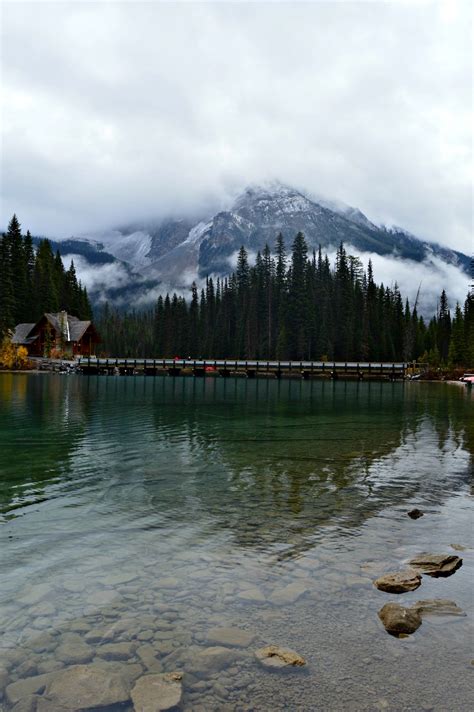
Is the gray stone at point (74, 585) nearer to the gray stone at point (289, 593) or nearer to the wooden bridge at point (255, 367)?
the gray stone at point (289, 593)

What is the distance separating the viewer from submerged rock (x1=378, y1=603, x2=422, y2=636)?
6.98 metres

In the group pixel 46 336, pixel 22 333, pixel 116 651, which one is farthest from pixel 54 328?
pixel 116 651

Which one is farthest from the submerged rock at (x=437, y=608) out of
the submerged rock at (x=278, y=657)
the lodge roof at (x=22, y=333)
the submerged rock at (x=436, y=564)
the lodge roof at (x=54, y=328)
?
the lodge roof at (x=22, y=333)

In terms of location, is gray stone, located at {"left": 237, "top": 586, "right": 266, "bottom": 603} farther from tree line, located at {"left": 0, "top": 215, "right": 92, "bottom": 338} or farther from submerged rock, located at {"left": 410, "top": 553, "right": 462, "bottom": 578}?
tree line, located at {"left": 0, "top": 215, "right": 92, "bottom": 338}

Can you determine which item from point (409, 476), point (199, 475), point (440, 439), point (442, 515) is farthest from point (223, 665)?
point (440, 439)

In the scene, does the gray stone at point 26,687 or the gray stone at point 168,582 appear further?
the gray stone at point 168,582

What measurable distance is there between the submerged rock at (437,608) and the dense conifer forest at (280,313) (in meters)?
102

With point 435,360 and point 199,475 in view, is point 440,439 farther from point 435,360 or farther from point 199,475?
point 435,360

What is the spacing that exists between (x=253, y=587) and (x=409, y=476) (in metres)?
10.8

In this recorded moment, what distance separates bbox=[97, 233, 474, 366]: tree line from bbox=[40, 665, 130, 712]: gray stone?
107 meters

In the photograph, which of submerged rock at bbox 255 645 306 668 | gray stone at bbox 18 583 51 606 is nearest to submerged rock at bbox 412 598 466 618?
submerged rock at bbox 255 645 306 668

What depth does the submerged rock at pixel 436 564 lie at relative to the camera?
29.2 feet

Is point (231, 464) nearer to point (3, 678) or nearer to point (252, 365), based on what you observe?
point (3, 678)

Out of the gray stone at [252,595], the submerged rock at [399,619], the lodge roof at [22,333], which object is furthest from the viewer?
the lodge roof at [22,333]
